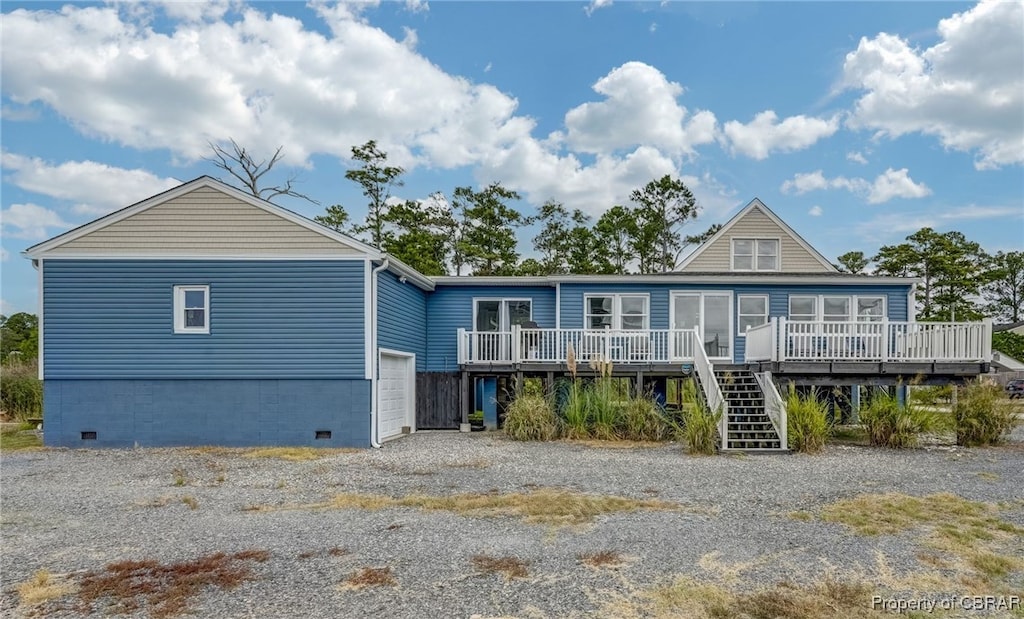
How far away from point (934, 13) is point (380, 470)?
53.7 ft

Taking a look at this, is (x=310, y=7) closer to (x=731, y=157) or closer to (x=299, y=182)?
(x=299, y=182)

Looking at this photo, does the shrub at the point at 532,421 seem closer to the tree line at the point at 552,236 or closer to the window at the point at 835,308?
the window at the point at 835,308

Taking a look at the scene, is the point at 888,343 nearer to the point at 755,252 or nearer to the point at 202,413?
the point at 755,252

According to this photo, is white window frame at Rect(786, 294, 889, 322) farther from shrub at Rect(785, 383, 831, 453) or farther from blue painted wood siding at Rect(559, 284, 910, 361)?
shrub at Rect(785, 383, 831, 453)

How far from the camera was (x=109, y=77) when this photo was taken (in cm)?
1627

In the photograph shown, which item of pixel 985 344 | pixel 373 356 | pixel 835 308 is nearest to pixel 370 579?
pixel 373 356

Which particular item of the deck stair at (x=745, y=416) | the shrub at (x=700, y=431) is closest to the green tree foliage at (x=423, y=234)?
the deck stair at (x=745, y=416)

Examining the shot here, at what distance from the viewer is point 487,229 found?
32438mm

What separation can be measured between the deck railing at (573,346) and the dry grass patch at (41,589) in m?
10.6

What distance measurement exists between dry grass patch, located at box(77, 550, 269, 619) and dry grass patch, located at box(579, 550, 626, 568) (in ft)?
8.75

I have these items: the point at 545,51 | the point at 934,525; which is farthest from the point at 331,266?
the point at 545,51

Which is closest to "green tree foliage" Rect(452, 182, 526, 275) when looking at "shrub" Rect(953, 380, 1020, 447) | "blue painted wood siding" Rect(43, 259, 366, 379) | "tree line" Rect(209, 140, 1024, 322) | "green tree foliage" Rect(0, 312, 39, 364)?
"tree line" Rect(209, 140, 1024, 322)

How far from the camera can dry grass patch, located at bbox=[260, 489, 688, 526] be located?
6.72 meters

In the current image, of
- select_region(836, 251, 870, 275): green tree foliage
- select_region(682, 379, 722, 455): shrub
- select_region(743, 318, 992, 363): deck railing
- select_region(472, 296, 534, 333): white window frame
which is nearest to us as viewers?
select_region(682, 379, 722, 455): shrub
